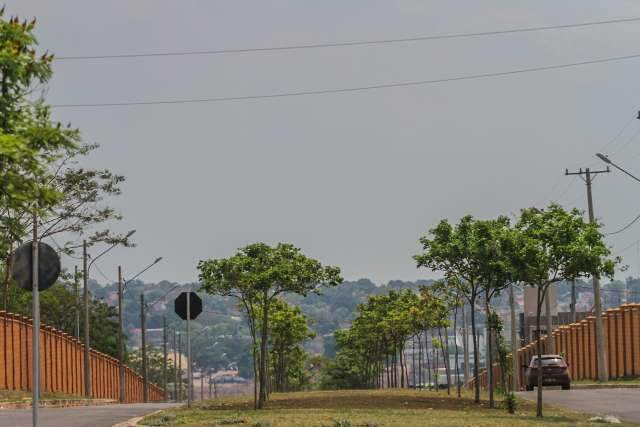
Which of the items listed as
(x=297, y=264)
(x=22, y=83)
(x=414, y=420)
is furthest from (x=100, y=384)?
(x=22, y=83)

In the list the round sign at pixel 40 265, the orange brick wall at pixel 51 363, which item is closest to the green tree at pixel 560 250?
the round sign at pixel 40 265

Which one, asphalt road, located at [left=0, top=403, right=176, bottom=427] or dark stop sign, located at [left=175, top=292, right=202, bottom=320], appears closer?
asphalt road, located at [left=0, top=403, right=176, bottom=427]

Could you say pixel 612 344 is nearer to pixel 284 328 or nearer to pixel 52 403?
pixel 284 328

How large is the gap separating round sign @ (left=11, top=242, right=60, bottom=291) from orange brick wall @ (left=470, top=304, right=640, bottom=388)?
63.4m

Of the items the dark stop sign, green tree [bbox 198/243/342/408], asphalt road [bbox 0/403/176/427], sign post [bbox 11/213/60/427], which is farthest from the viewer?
green tree [bbox 198/243/342/408]

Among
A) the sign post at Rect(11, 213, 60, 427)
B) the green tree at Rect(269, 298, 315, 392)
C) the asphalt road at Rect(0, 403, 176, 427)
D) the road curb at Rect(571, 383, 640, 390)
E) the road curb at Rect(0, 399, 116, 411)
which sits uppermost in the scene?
the sign post at Rect(11, 213, 60, 427)

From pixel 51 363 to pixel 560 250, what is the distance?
51.1m

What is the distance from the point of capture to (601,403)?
152 feet

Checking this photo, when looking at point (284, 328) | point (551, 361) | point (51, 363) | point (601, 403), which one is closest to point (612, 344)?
point (551, 361)

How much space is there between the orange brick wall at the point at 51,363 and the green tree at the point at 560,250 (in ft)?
124

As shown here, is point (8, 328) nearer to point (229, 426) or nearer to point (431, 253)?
point (431, 253)

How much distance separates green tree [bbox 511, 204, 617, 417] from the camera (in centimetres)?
3519

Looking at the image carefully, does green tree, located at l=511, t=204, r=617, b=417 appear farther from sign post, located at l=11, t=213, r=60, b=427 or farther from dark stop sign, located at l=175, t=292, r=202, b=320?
sign post, located at l=11, t=213, r=60, b=427

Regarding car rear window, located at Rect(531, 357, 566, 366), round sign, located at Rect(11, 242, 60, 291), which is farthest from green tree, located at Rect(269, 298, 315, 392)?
round sign, located at Rect(11, 242, 60, 291)
